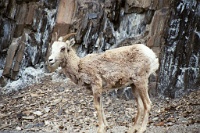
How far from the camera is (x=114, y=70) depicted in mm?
10625

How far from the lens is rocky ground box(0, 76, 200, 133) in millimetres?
12648

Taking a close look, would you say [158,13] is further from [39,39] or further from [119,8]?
[39,39]

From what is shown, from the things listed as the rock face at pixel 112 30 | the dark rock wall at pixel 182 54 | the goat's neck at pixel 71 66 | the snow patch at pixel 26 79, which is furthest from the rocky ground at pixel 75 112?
the goat's neck at pixel 71 66

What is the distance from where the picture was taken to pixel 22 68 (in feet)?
62.6

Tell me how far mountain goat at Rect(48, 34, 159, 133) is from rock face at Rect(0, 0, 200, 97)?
4731 mm

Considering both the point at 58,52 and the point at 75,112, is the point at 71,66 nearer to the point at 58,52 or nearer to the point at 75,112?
the point at 58,52

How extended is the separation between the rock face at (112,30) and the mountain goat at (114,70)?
4.73 meters

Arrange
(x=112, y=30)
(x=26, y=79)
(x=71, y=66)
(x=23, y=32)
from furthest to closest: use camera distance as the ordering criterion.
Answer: (x=23, y=32), (x=26, y=79), (x=112, y=30), (x=71, y=66)

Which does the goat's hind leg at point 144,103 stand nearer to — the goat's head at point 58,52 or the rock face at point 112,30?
the goat's head at point 58,52

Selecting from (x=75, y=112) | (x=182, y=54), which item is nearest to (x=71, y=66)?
(x=75, y=112)

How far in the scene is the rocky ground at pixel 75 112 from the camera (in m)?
12.6

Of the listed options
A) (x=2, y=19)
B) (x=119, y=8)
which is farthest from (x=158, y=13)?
(x=2, y=19)

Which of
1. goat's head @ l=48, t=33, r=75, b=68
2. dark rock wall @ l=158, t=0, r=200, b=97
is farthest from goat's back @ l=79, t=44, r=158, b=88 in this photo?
dark rock wall @ l=158, t=0, r=200, b=97

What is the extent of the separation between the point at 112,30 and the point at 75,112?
473cm
